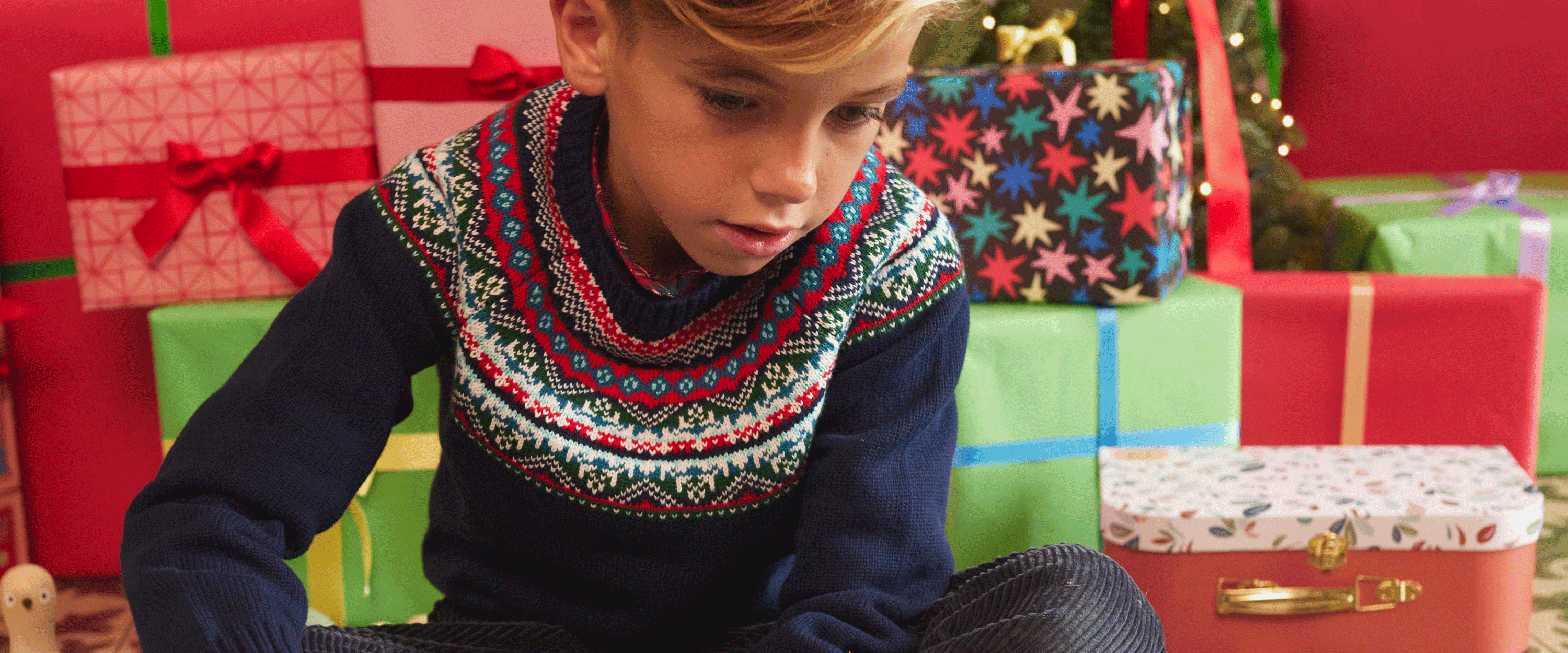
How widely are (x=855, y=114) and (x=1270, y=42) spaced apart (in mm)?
962

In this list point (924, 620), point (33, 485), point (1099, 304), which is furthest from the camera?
point (33, 485)

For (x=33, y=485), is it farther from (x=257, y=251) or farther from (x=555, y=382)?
(x=555, y=382)

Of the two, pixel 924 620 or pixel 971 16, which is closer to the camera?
pixel 924 620

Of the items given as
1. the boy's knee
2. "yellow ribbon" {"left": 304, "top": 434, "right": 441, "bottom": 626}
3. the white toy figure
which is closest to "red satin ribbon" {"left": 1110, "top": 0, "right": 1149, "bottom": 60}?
the boy's knee

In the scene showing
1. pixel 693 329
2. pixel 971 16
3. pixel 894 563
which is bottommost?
pixel 894 563

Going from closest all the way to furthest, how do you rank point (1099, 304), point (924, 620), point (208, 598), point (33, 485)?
point (208, 598) < point (924, 620) < point (1099, 304) < point (33, 485)

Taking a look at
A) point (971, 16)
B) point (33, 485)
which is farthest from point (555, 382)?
point (33, 485)

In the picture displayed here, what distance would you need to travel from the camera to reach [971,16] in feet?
4.00

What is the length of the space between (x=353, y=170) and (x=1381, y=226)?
3.42 feet

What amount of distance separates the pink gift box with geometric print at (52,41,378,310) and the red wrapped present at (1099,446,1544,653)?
0.77 metres

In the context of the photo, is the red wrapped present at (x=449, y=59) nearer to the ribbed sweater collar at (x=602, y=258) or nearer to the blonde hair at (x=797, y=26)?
the ribbed sweater collar at (x=602, y=258)

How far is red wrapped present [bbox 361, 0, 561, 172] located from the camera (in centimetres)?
108

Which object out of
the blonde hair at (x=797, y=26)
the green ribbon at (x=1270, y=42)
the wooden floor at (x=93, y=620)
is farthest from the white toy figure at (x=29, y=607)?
the green ribbon at (x=1270, y=42)

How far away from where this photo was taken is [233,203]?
3.63 ft
